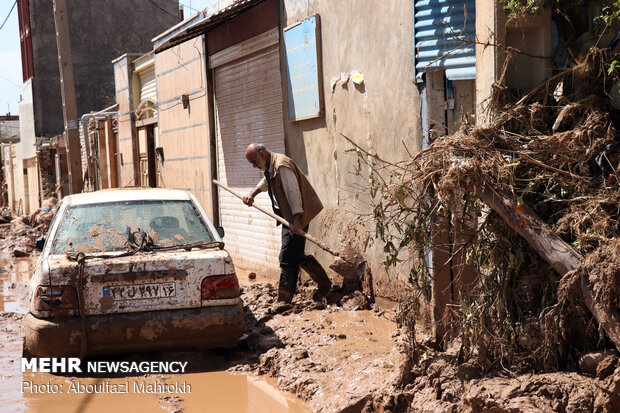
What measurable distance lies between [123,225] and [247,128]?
191 inches

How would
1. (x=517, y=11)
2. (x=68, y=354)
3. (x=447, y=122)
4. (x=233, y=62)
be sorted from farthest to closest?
(x=233, y=62), (x=447, y=122), (x=68, y=354), (x=517, y=11)

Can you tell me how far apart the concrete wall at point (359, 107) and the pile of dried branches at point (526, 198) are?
1728mm

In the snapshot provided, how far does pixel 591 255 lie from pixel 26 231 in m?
17.9

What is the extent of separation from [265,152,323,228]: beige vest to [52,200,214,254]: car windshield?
1233 mm

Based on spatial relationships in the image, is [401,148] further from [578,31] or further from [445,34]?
[578,31]

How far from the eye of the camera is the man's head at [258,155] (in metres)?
7.38

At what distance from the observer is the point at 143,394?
5.20 meters

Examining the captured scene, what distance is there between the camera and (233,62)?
11211 millimetres

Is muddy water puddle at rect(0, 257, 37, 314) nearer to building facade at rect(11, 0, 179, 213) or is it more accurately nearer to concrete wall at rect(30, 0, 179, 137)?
building facade at rect(11, 0, 179, 213)

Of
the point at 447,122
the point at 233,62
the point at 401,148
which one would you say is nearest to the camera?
the point at 447,122

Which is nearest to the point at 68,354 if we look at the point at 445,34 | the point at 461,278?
the point at 461,278

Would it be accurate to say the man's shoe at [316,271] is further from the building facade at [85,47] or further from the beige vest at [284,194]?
the building facade at [85,47]

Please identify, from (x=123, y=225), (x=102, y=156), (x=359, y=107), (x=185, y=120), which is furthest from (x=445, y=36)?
(x=102, y=156)

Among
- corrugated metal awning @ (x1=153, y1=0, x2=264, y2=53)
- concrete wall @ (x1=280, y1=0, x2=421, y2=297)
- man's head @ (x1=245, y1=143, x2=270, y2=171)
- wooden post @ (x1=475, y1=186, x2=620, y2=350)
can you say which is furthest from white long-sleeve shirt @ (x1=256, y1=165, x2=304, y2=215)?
wooden post @ (x1=475, y1=186, x2=620, y2=350)
